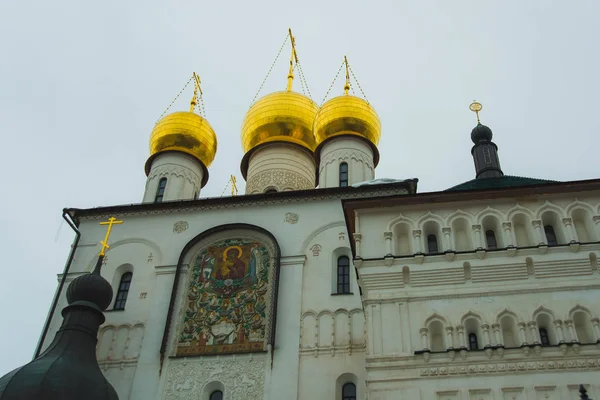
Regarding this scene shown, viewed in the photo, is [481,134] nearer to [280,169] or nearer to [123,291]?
[280,169]

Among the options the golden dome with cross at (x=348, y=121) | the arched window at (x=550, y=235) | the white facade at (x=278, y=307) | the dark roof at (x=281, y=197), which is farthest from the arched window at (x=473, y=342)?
the golden dome with cross at (x=348, y=121)

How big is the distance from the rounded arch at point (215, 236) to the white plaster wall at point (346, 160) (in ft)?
10.8

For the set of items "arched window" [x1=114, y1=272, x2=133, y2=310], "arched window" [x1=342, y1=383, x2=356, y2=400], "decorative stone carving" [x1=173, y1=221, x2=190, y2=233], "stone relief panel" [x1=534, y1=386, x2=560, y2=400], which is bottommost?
"stone relief panel" [x1=534, y1=386, x2=560, y2=400]

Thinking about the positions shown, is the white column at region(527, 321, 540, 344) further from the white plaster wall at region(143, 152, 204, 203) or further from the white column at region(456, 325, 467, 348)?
the white plaster wall at region(143, 152, 204, 203)

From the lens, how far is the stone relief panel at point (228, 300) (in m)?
12.3

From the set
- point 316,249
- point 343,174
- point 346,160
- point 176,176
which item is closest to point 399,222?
point 316,249

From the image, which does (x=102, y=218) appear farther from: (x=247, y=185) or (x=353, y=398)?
(x=353, y=398)

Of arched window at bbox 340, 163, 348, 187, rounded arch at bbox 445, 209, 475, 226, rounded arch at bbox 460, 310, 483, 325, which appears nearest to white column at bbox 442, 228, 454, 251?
rounded arch at bbox 445, 209, 475, 226

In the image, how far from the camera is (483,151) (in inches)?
674

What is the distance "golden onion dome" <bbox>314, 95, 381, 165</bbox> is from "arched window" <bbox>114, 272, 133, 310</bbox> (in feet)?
20.0

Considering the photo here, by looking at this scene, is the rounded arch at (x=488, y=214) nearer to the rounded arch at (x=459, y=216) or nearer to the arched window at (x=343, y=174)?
the rounded arch at (x=459, y=216)

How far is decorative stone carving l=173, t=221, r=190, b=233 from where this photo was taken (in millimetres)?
14435

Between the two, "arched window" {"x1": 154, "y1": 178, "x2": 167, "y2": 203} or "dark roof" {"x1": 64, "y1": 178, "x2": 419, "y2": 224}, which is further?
"arched window" {"x1": 154, "y1": 178, "x2": 167, "y2": 203}

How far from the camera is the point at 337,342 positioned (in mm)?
11922
